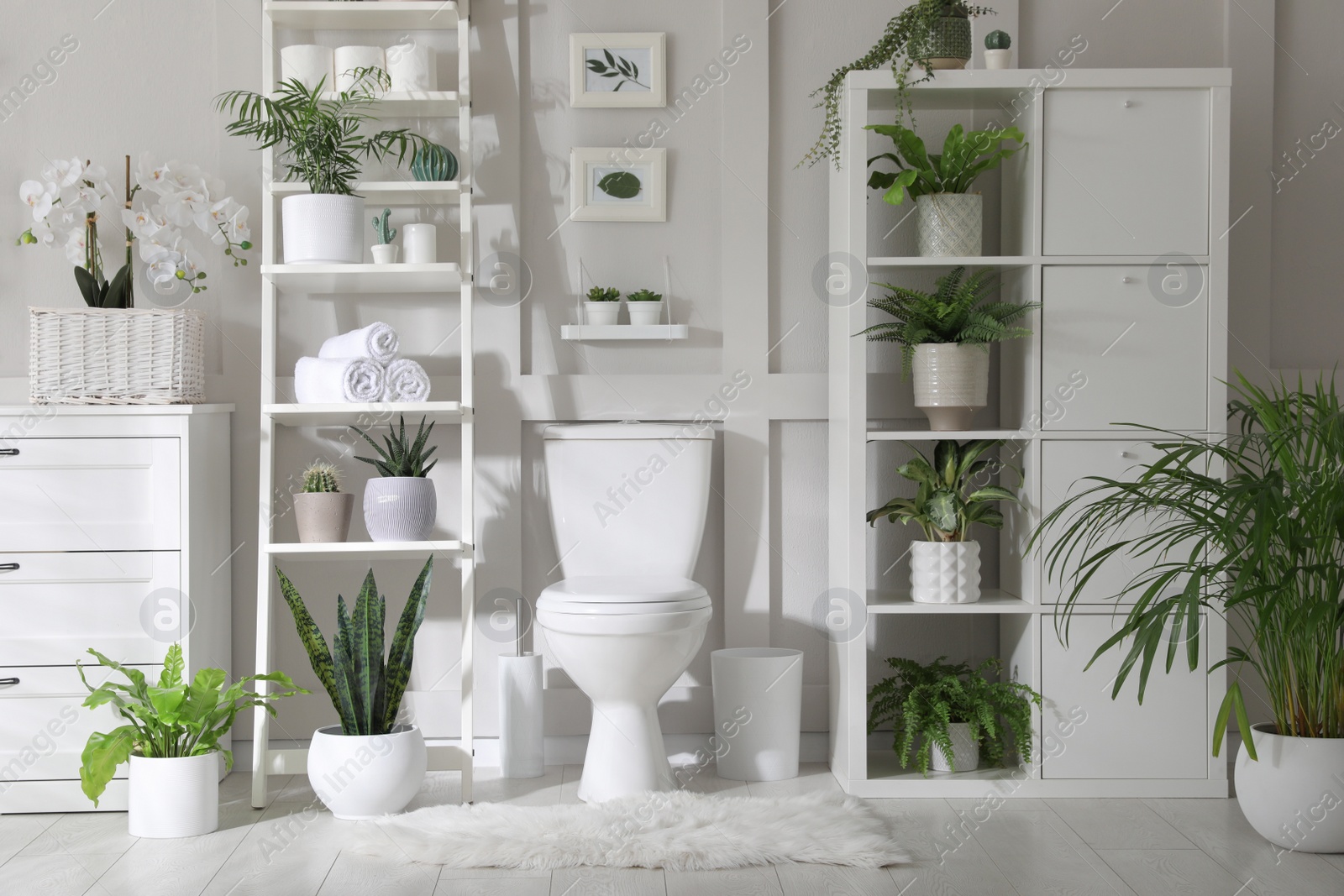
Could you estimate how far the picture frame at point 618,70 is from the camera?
268 centimetres

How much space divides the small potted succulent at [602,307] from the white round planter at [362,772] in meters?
1.07

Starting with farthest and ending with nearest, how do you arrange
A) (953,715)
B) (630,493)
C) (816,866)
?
(630,493) → (953,715) → (816,866)

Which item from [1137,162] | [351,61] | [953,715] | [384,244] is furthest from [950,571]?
[351,61]

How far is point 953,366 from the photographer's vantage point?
2404mm

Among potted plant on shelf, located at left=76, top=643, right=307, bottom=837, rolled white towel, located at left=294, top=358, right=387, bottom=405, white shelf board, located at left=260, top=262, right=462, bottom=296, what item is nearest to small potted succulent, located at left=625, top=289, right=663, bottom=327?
white shelf board, located at left=260, top=262, right=462, bottom=296

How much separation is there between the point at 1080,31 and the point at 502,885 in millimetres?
2404

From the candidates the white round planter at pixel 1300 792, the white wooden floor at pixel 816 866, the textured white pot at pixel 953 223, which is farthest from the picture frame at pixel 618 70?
the white round planter at pixel 1300 792

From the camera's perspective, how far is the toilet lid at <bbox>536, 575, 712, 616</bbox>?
7.22 ft

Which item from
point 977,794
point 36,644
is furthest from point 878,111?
point 36,644

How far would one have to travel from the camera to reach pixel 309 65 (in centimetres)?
255

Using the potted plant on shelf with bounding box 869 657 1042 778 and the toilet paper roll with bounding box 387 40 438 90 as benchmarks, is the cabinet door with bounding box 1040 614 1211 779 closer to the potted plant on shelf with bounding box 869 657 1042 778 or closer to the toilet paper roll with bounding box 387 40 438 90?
the potted plant on shelf with bounding box 869 657 1042 778

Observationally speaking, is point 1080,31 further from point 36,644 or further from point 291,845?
point 36,644

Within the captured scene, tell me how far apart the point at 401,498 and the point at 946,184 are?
142cm

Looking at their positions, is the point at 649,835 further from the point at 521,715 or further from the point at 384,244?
the point at 384,244
